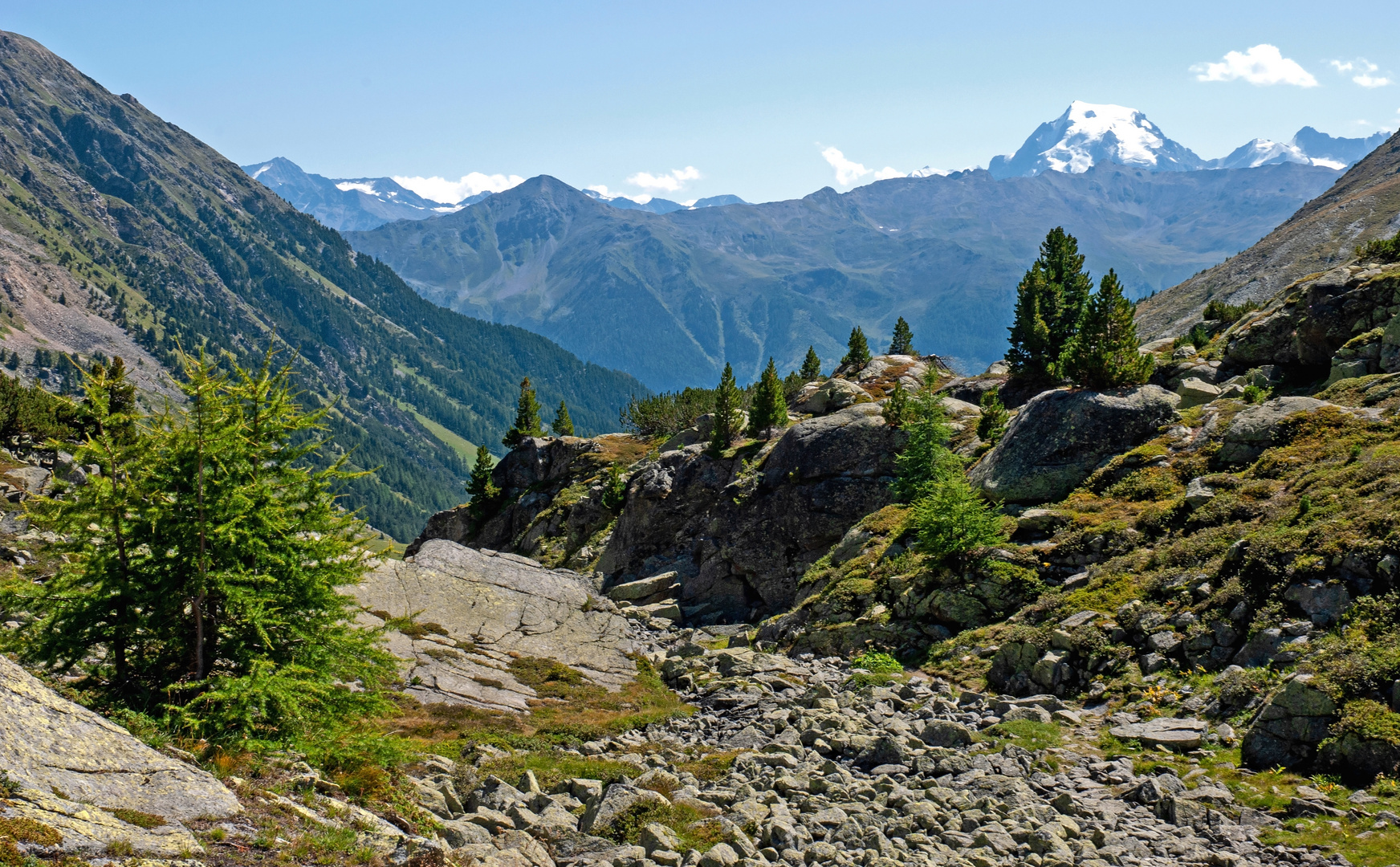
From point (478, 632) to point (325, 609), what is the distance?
25489 mm

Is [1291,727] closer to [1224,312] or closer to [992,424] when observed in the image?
[992,424]

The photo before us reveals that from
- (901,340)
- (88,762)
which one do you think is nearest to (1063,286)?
(901,340)

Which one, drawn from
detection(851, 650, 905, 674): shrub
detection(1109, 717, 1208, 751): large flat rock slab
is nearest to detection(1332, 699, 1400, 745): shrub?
detection(1109, 717, 1208, 751): large flat rock slab

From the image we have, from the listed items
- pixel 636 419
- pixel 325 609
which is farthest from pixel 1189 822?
pixel 636 419

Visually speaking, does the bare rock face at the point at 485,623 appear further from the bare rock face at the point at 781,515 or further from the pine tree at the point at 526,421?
the pine tree at the point at 526,421

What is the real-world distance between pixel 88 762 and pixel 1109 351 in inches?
1674

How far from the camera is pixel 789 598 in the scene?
49.9 m

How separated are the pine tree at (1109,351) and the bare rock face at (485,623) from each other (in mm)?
28542

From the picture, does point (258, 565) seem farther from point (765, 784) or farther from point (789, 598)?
point (789, 598)

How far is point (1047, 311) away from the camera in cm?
5947

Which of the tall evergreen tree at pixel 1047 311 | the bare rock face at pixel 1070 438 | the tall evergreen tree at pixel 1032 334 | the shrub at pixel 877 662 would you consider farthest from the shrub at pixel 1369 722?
the tall evergreen tree at pixel 1032 334

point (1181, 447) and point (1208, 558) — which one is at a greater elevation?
point (1181, 447)

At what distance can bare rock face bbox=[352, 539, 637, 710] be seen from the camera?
3203 centimetres

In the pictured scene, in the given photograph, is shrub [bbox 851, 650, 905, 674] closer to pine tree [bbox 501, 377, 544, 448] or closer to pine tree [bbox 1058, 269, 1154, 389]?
pine tree [bbox 1058, 269, 1154, 389]
